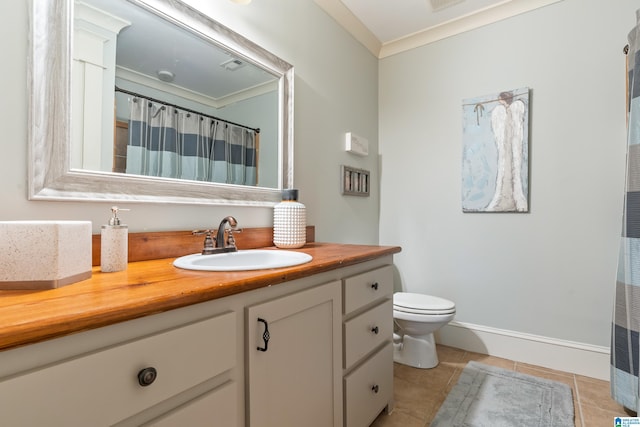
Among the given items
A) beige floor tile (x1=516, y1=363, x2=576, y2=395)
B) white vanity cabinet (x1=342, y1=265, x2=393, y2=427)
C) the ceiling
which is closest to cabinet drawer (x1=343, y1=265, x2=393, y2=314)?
white vanity cabinet (x1=342, y1=265, x2=393, y2=427)

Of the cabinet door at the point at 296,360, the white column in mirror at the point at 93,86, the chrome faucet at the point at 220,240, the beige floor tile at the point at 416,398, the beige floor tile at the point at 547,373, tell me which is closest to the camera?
the cabinet door at the point at 296,360

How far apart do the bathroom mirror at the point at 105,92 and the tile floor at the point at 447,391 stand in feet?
4.36

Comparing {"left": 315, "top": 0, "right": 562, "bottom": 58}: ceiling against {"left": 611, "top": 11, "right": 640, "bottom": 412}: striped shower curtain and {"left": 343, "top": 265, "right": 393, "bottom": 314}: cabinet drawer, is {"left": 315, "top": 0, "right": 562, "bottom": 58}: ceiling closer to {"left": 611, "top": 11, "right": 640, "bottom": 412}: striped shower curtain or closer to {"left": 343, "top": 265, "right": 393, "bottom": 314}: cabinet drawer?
{"left": 611, "top": 11, "right": 640, "bottom": 412}: striped shower curtain

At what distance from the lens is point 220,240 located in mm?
1280

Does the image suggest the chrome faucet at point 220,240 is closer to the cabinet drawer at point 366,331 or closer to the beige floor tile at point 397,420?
the cabinet drawer at point 366,331

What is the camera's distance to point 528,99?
209cm

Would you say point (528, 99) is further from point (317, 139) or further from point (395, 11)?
point (317, 139)

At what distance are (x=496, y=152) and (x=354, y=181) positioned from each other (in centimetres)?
100

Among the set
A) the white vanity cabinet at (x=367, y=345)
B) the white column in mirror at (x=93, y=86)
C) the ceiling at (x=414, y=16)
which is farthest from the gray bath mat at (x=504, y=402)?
the ceiling at (x=414, y=16)

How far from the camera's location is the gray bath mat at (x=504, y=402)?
1487 mm

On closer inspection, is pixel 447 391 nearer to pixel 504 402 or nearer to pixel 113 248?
pixel 504 402

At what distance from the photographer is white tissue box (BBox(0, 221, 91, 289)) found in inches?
26.6

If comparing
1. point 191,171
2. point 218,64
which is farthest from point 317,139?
point 191,171

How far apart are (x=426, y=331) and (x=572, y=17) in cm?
219
